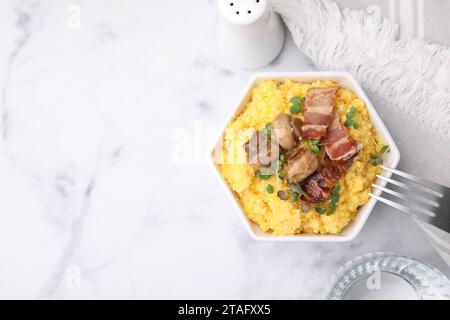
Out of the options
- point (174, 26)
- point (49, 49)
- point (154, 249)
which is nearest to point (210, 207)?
point (154, 249)

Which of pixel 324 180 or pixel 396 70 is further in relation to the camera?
pixel 396 70

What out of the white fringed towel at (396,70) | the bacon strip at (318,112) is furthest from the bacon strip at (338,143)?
the white fringed towel at (396,70)

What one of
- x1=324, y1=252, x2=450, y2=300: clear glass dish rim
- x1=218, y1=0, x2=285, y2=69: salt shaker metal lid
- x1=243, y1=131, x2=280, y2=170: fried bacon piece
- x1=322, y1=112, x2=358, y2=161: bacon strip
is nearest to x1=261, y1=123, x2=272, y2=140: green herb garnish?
x1=243, y1=131, x2=280, y2=170: fried bacon piece

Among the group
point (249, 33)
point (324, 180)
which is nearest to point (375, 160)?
point (324, 180)

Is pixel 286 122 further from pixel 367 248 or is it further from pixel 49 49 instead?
pixel 49 49

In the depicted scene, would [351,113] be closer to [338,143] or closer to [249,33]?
[338,143]

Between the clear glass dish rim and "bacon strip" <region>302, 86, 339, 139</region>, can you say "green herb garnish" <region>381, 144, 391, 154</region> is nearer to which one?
"bacon strip" <region>302, 86, 339, 139</region>
